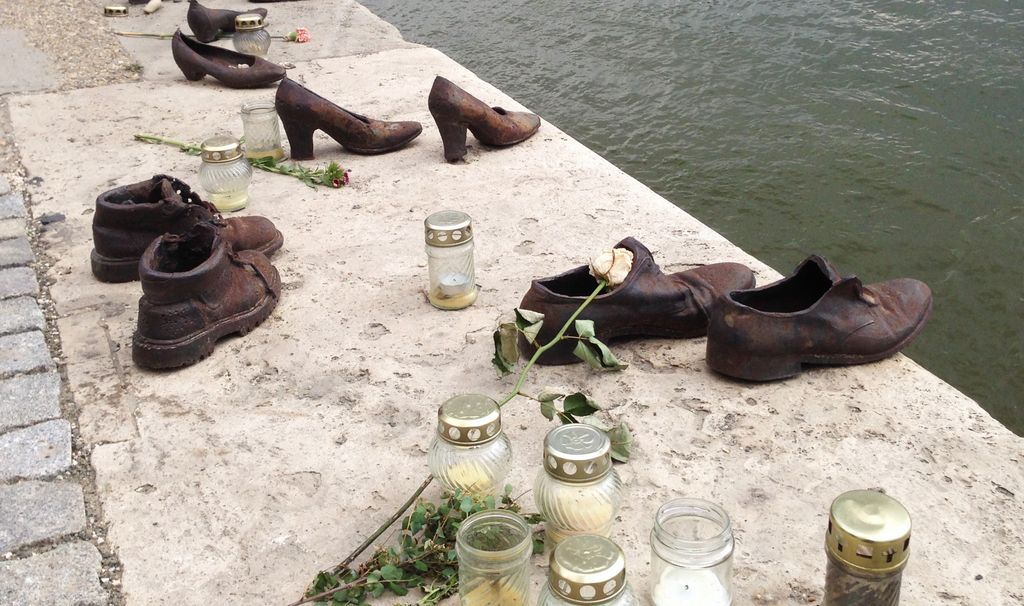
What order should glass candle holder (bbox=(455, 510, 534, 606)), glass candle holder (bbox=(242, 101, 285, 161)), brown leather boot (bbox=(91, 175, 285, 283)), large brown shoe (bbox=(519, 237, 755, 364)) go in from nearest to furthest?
glass candle holder (bbox=(455, 510, 534, 606)) → large brown shoe (bbox=(519, 237, 755, 364)) → brown leather boot (bbox=(91, 175, 285, 283)) → glass candle holder (bbox=(242, 101, 285, 161))

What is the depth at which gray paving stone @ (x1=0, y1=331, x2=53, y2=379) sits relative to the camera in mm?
2775

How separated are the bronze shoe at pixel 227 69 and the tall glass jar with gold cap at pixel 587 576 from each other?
408 cm

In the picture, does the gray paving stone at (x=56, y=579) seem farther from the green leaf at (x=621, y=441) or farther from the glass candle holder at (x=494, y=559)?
the green leaf at (x=621, y=441)

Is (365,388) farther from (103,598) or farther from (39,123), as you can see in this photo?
(39,123)

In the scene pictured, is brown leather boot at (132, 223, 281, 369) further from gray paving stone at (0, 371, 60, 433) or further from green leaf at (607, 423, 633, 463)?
green leaf at (607, 423, 633, 463)

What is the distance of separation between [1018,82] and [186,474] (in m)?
4.87

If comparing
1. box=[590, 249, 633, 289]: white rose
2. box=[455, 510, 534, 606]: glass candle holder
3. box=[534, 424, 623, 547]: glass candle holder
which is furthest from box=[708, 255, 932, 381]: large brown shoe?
box=[455, 510, 534, 606]: glass candle holder

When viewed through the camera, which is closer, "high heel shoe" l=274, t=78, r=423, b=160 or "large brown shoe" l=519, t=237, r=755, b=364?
"large brown shoe" l=519, t=237, r=755, b=364

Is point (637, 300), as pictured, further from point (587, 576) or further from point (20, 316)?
point (20, 316)

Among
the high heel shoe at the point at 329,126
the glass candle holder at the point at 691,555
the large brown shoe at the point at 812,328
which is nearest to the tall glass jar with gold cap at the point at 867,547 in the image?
the glass candle holder at the point at 691,555

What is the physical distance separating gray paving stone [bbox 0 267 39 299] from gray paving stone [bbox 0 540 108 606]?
1350 mm

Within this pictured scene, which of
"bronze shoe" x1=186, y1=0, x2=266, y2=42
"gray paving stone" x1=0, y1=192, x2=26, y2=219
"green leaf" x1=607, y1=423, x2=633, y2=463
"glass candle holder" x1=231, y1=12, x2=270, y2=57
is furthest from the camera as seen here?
"bronze shoe" x1=186, y1=0, x2=266, y2=42

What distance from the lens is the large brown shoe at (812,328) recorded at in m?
2.53

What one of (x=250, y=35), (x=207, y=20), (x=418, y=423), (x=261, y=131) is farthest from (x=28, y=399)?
(x=207, y=20)
